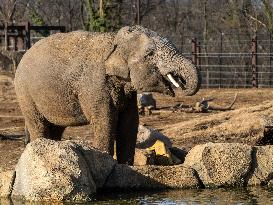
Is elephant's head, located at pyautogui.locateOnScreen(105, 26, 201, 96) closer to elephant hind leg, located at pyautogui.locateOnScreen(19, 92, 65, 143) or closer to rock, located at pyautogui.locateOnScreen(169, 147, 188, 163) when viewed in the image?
elephant hind leg, located at pyautogui.locateOnScreen(19, 92, 65, 143)

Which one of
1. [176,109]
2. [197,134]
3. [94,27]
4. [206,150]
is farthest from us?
[94,27]

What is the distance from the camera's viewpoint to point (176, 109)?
71.8 ft

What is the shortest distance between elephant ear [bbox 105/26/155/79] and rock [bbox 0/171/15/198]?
1819mm

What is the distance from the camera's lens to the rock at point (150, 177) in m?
9.96

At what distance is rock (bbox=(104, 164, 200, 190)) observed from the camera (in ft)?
32.7

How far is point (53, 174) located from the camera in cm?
907

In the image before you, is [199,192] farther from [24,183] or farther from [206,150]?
[24,183]

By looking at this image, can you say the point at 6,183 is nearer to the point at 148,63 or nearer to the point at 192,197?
the point at 192,197

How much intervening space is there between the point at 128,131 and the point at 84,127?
7.49 meters

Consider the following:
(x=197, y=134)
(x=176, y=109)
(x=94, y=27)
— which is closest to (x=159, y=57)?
(x=197, y=134)

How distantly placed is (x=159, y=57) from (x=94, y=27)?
26127 millimetres

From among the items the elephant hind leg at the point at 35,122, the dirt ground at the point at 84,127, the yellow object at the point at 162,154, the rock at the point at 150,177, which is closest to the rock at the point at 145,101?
the dirt ground at the point at 84,127

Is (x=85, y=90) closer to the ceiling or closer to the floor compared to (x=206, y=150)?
closer to the ceiling

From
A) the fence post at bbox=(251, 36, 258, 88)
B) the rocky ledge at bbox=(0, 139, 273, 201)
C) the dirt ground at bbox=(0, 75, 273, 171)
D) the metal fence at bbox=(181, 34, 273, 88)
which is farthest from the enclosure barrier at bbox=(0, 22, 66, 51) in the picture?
the rocky ledge at bbox=(0, 139, 273, 201)
